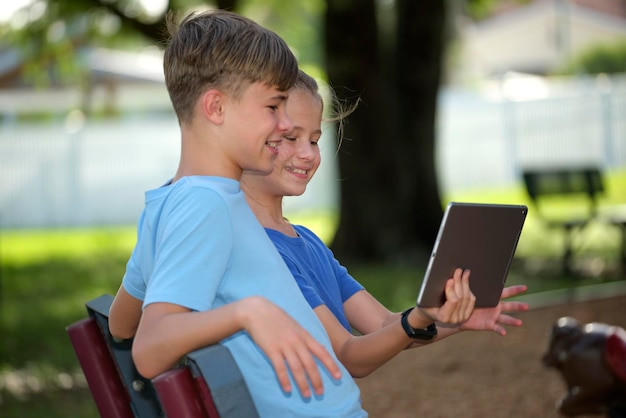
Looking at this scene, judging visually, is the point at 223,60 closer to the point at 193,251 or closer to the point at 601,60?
the point at 193,251

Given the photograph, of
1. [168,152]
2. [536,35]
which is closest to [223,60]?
[168,152]

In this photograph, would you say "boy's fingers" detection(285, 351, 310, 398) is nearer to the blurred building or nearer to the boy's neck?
the boy's neck

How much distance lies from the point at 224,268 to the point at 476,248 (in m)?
0.61

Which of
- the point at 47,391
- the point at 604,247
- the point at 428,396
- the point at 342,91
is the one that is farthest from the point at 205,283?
the point at 604,247

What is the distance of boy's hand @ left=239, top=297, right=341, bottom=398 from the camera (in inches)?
66.1

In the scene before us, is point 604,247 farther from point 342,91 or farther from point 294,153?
point 294,153

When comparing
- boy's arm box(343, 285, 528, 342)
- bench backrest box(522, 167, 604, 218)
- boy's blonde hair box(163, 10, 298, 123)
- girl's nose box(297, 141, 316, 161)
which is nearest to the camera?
boy's blonde hair box(163, 10, 298, 123)

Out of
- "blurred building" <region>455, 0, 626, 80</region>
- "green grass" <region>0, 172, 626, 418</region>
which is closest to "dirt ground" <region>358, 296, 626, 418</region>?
"green grass" <region>0, 172, 626, 418</region>

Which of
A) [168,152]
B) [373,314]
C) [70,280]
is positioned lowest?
[70,280]

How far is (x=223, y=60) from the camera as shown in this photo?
1963 millimetres

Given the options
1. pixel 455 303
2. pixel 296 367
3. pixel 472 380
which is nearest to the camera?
pixel 296 367

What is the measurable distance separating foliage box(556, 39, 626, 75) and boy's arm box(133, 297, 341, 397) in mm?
36831

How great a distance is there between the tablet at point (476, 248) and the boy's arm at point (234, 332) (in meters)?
0.46

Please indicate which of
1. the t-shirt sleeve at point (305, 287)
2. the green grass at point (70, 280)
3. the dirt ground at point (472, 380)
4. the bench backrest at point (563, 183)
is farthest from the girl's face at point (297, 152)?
the bench backrest at point (563, 183)
